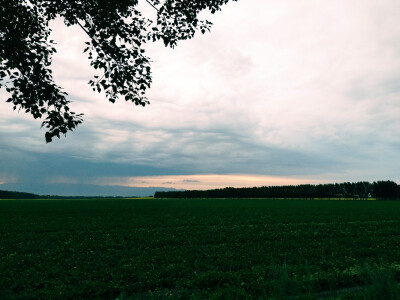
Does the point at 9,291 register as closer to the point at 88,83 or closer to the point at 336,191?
the point at 88,83

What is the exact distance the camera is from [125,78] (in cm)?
1305

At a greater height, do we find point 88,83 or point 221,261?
point 88,83

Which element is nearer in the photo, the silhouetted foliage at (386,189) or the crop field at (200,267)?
the crop field at (200,267)

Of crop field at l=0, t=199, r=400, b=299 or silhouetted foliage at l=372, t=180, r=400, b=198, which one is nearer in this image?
crop field at l=0, t=199, r=400, b=299

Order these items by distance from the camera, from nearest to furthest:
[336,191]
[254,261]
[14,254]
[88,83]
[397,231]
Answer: [88,83] < [254,261] < [14,254] < [397,231] < [336,191]

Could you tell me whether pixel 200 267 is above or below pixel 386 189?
below

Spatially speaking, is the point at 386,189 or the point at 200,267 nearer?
the point at 200,267

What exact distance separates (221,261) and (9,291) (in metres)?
8.51

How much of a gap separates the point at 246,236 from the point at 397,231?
13.9m

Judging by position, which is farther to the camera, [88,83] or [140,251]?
[140,251]

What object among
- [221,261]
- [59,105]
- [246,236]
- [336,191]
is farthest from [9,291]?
[336,191]

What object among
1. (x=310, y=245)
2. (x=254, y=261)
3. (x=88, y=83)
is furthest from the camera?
(x=310, y=245)

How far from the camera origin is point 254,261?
49.3 feet

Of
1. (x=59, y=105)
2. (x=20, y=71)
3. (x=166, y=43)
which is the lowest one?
(x=59, y=105)
